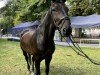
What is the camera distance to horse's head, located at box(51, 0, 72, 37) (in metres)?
5.87

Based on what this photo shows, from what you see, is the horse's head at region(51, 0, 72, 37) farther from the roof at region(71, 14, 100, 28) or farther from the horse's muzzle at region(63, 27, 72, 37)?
the roof at region(71, 14, 100, 28)

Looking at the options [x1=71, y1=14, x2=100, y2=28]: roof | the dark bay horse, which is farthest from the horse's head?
[x1=71, y1=14, x2=100, y2=28]: roof

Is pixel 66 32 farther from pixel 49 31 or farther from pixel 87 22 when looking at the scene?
pixel 87 22

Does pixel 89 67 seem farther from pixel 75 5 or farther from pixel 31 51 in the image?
pixel 75 5

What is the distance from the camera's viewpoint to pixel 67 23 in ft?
19.5

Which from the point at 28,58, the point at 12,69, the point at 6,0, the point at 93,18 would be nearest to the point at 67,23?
the point at 28,58

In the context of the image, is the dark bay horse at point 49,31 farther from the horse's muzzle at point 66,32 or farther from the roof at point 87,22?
the roof at point 87,22

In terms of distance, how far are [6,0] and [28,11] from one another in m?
18.3

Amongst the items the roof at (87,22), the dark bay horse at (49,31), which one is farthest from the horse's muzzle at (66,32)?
the roof at (87,22)

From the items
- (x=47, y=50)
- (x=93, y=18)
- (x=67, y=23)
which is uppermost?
(x=67, y=23)

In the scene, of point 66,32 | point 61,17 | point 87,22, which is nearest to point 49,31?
point 61,17

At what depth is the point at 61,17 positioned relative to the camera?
20.1 ft

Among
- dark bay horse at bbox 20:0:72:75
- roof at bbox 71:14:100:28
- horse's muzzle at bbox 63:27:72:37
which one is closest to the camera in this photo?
→ horse's muzzle at bbox 63:27:72:37

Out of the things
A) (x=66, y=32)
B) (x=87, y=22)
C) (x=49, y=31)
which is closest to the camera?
(x=66, y=32)
